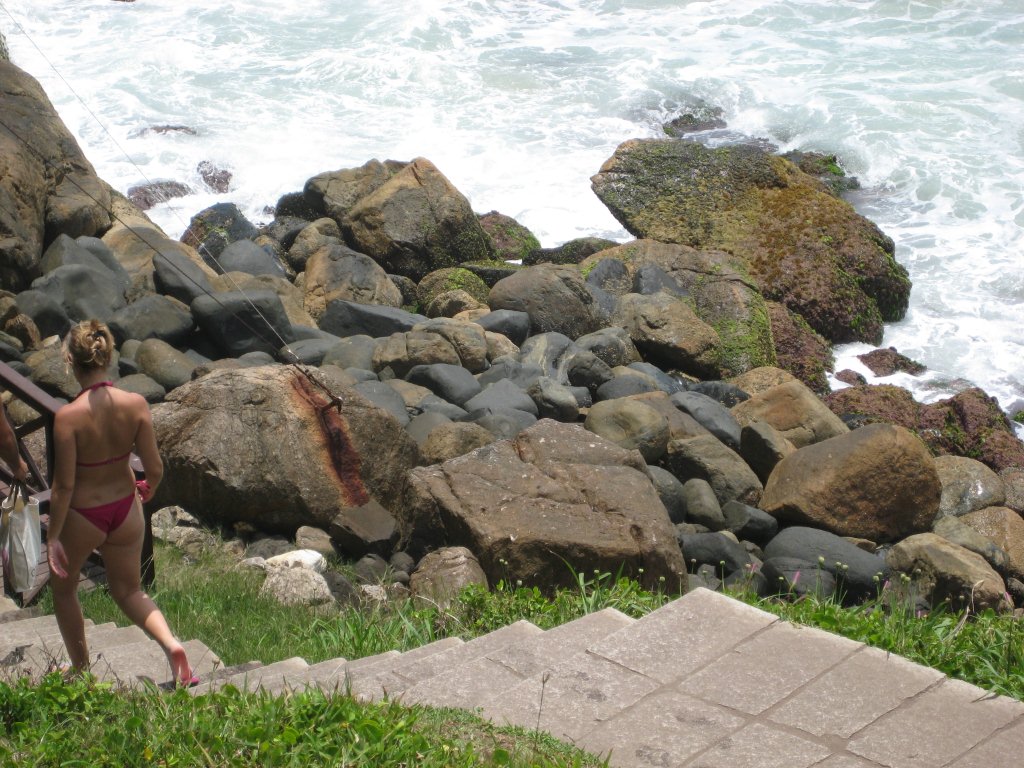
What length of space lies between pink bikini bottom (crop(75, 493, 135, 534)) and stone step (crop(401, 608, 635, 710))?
4.52 ft

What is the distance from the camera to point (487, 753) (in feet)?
11.3

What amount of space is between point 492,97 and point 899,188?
25.3 feet

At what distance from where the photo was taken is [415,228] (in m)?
15.0

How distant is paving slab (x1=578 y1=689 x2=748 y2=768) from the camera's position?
3.64 metres

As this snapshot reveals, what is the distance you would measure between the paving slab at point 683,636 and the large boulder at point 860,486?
5177 mm

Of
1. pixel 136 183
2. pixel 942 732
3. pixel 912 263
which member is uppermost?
pixel 942 732

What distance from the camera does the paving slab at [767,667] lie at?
13.1 feet

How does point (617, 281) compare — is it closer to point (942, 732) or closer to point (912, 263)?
point (912, 263)

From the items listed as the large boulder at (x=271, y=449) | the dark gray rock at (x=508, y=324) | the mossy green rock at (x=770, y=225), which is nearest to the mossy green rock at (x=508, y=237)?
the mossy green rock at (x=770, y=225)

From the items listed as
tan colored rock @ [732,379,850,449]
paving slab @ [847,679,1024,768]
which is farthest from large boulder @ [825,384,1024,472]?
paving slab @ [847,679,1024,768]

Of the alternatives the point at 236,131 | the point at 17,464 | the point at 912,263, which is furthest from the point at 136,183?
the point at 17,464

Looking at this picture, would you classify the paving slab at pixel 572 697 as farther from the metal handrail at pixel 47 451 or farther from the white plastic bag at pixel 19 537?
the metal handrail at pixel 47 451

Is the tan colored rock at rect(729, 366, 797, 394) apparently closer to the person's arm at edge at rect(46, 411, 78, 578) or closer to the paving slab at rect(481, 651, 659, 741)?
the paving slab at rect(481, 651, 659, 741)

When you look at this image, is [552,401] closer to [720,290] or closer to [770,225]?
[720,290]
